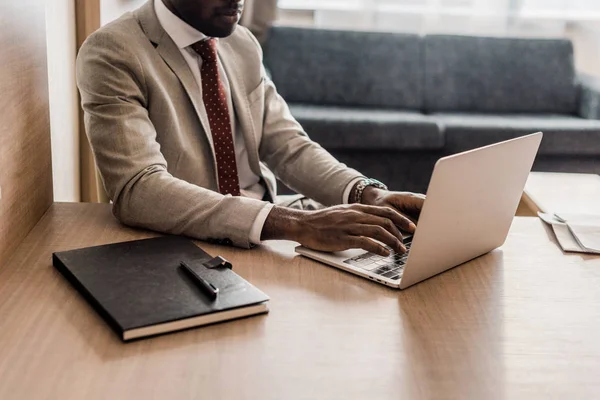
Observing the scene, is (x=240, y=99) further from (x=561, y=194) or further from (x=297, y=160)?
(x=561, y=194)

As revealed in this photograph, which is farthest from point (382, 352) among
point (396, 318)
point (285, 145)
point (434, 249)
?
point (285, 145)

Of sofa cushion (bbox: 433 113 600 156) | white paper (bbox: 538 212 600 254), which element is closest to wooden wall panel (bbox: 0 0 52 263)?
white paper (bbox: 538 212 600 254)

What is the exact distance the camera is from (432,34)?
Result: 4.18 metres

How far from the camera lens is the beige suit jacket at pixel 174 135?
1.40 meters

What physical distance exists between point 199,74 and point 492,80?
2.66 m

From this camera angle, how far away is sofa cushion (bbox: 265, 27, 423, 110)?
4008 millimetres

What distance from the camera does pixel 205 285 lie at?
3.60ft

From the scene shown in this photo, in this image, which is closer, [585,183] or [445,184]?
[445,184]

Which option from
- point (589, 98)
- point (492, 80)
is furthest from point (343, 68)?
point (589, 98)

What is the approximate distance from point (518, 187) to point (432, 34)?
117 inches

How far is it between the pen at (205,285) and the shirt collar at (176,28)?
2.37ft

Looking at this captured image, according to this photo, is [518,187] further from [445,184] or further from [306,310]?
[306,310]

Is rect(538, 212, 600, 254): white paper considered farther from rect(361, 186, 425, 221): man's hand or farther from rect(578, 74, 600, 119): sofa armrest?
rect(578, 74, 600, 119): sofa armrest

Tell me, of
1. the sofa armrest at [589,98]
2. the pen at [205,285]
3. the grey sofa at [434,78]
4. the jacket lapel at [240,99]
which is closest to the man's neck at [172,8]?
the jacket lapel at [240,99]
